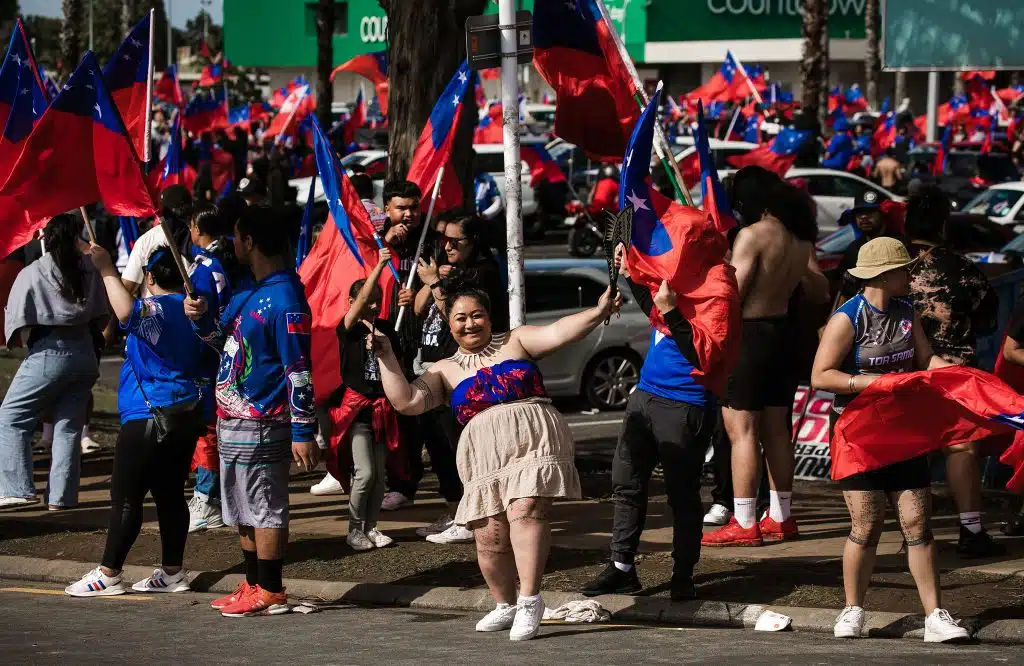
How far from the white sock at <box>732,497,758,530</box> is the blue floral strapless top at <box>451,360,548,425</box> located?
2.19 meters

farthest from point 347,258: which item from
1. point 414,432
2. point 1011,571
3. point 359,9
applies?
point 359,9

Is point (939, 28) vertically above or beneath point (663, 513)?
above

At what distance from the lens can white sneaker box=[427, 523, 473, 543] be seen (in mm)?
9617

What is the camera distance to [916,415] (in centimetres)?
746

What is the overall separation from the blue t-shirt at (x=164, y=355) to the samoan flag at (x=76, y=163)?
20.1 inches

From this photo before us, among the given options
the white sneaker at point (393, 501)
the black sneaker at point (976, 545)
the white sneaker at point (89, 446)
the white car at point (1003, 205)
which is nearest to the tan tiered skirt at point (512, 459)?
the black sneaker at point (976, 545)

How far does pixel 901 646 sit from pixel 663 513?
340 centimetres

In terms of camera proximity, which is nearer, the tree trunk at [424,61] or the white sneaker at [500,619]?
the white sneaker at [500,619]

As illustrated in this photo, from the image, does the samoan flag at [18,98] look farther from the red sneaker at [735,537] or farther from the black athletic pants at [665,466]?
the red sneaker at [735,537]

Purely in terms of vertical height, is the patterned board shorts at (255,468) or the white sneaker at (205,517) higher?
the patterned board shorts at (255,468)

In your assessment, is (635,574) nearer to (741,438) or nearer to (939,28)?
(741,438)

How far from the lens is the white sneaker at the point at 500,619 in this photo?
762 cm

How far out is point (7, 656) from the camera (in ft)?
23.3

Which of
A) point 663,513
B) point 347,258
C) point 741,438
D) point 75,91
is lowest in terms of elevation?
point 663,513
